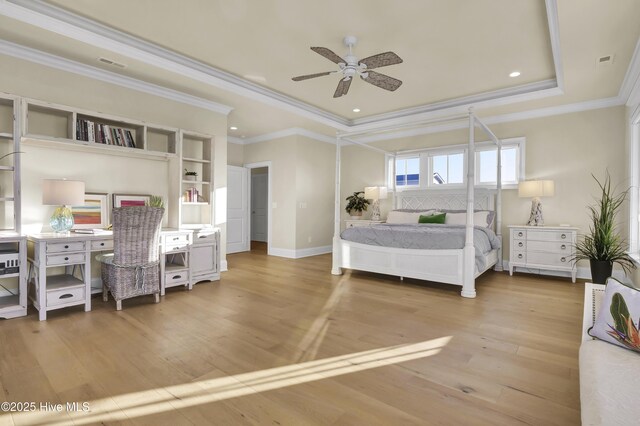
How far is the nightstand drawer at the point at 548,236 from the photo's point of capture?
4.69 m

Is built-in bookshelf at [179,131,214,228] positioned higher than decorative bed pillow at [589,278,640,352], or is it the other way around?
built-in bookshelf at [179,131,214,228]

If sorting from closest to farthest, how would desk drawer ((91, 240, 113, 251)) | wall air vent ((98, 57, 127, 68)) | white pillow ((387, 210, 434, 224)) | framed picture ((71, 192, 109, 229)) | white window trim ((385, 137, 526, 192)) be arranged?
desk drawer ((91, 240, 113, 251)) < wall air vent ((98, 57, 127, 68)) < framed picture ((71, 192, 109, 229)) < white window trim ((385, 137, 526, 192)) < white pillow ((387, 210, 434, 224))

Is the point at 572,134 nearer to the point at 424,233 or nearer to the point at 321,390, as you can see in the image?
the point at 424,233

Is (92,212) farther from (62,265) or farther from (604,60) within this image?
(604,60)

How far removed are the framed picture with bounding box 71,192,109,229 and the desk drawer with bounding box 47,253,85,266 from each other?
0.73m

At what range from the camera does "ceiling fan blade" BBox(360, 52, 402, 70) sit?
3.06m

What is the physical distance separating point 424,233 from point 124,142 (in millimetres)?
3966

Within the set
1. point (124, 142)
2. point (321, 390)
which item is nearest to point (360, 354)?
point (321, 390)

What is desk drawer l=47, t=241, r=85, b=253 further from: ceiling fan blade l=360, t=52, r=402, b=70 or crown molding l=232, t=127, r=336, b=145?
→ crown molding l=232, t=127, r=336, b=145

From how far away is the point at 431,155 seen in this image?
6402 millimetres

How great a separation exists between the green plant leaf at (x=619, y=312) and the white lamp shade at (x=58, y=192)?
4419 millimetres

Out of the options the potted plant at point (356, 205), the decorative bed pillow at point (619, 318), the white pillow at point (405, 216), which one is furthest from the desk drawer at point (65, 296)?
the potted plant at point (356, 205)

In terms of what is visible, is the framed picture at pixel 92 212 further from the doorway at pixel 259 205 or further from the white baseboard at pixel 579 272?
the white baseboard at pixel 579 272

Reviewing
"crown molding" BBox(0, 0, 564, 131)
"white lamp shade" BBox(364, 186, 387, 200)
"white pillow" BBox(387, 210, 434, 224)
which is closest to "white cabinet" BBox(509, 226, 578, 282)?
"white pillow" BBox(387, 210, 434, 224)
